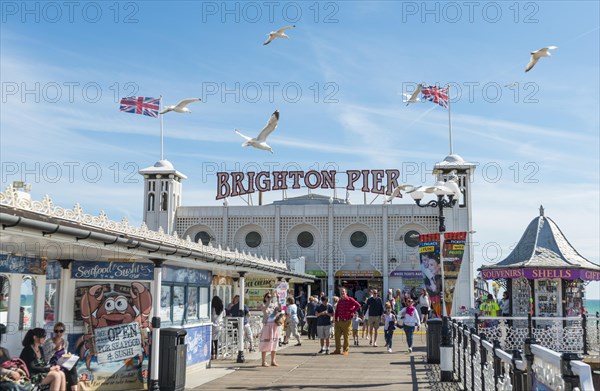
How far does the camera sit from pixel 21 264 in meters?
11.3

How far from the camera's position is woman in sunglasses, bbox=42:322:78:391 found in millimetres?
9672

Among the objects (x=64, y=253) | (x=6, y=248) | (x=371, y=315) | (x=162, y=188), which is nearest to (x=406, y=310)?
(x=371, y=315)

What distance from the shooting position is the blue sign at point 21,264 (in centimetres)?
1077

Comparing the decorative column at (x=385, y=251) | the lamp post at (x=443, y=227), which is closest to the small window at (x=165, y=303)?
the lamp post at (x=443, y=227)

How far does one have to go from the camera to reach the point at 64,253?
37.8 feet

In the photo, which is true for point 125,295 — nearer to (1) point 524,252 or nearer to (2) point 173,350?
(2) point 173,350

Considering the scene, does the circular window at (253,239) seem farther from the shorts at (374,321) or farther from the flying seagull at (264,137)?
the flying seagull at (264,137)

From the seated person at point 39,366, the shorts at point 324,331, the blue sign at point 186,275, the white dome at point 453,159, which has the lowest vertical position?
the shorts at point 324,331

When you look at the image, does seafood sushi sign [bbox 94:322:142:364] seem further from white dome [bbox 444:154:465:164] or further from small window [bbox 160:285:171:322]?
Answer: white dome [bbox 444:154:465:164]

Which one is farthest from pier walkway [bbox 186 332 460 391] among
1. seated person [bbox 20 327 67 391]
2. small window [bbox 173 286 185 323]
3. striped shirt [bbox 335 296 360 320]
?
seated person [bbox 20 327 67 391]

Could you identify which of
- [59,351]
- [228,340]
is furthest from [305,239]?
[59,351]

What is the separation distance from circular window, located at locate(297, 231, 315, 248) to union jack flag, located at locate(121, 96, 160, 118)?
1367 centimetres

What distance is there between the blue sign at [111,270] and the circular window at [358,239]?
31273 mm

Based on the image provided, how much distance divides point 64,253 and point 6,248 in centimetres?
126
